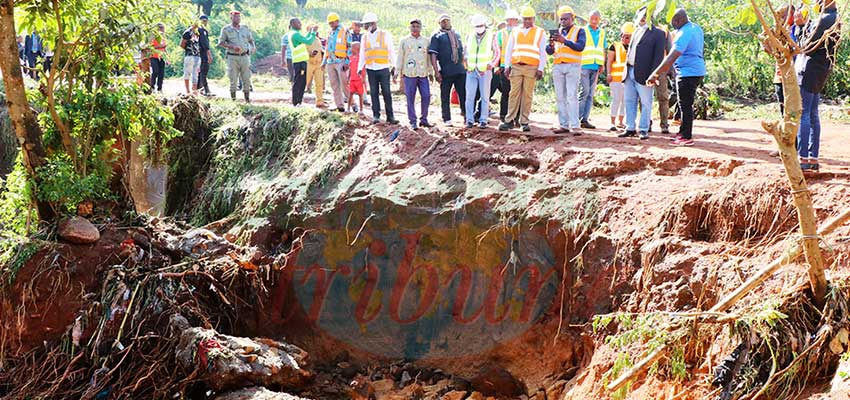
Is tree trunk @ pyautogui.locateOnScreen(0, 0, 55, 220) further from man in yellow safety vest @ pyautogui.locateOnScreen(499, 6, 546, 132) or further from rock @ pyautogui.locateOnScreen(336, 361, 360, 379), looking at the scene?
man in yellow safety vest @ pyautogui.locateOnScreen(499, 6, 546, 132)

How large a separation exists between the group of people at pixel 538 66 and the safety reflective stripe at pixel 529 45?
0.04ft

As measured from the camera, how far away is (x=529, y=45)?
9.40 m

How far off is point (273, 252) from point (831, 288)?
6.18m

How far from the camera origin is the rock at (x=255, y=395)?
7.36 metres

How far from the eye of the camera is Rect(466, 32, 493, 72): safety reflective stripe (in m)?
9.82

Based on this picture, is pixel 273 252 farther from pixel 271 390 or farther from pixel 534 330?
pixel 534 330

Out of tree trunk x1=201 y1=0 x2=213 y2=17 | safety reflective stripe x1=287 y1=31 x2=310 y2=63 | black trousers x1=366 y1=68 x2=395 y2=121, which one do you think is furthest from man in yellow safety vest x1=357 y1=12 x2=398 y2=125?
tree trunk x1=201 y1=0 x2=213 y2=17

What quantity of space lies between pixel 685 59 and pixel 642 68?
21.0 inches

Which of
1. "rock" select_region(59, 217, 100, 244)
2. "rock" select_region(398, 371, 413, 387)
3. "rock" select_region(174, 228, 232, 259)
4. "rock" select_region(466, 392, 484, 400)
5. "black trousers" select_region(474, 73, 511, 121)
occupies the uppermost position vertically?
"black trousers" select_region(474, 73, 511, 121)

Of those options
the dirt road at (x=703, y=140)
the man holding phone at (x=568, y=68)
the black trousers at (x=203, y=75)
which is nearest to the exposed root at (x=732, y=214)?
the dirt road at (x=703, y=140)

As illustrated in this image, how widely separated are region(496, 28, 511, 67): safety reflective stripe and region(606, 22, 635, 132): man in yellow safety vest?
4.57ft

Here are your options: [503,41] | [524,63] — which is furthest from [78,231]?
[503,41]

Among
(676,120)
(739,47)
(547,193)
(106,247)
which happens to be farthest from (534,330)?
(739,47)

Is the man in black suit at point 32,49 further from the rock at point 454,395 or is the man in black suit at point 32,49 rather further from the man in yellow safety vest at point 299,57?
the rock at point 454,395
